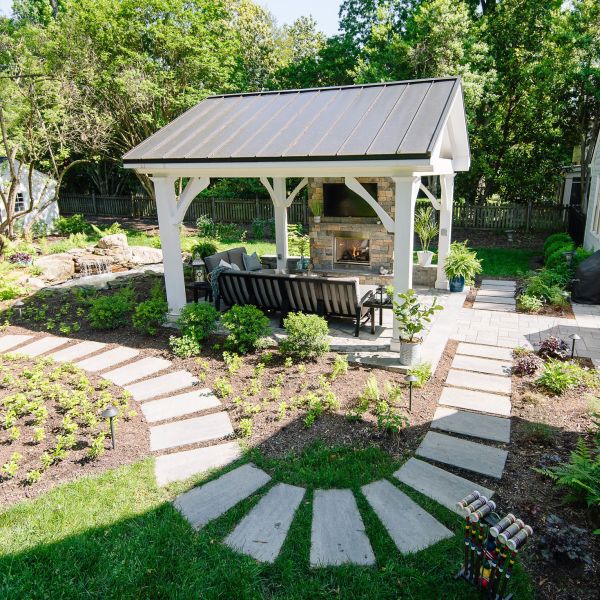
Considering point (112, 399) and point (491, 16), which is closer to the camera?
point (112, 399)

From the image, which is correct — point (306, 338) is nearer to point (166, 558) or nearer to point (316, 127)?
Answer: point (316, 127)

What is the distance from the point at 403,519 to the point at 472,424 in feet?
5.73

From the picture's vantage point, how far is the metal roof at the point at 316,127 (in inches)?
243

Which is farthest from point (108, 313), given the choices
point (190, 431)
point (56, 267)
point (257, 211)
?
point (257, 211)

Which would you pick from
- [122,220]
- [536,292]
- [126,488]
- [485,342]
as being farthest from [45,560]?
[122,220]

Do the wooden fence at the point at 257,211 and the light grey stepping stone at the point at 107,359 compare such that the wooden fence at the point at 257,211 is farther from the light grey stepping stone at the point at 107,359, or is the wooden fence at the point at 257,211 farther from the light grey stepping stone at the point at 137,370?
the light grey stepping stone at the point at 137,370

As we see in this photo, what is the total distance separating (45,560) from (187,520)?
982mm

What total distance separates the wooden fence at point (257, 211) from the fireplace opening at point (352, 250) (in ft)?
24.0

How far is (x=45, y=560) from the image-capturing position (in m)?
3.32

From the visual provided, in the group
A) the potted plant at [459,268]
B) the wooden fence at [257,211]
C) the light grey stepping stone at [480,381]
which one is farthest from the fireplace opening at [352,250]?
the wooden fence at [257,211]

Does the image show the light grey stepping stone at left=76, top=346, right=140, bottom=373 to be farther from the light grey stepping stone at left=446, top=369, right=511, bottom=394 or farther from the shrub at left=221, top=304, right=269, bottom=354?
the light grey stepping stone at left=446, top=369, right=511, bottom=394

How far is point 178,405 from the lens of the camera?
5.56 meters

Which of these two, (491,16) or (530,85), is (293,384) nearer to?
(530,85)

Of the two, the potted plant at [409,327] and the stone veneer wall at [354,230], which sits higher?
the stone veneer wall at [354,230]
